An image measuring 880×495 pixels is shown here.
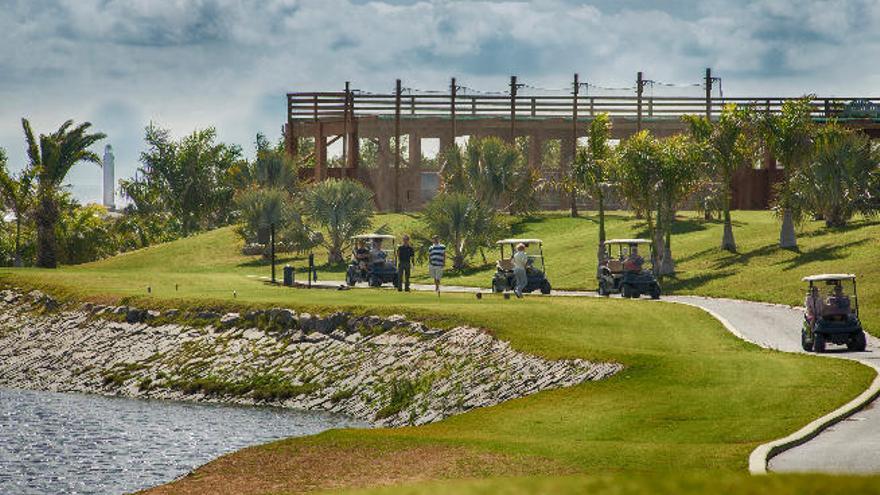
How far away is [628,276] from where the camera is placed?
50344mm

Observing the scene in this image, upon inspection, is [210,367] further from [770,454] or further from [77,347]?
[770,454]

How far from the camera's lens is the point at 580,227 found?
78.2 metres

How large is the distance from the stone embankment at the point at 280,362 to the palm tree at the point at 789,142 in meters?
22.8

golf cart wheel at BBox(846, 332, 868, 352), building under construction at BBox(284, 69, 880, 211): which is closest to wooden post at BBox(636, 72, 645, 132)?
building under construction at BBox(284, 69, 880, 211)

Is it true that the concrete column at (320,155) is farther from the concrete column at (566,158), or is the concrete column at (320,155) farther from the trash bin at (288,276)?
the trash bin at (288,276)

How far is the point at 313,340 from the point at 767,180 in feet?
146

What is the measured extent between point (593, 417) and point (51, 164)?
54.7m

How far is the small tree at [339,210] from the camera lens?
241ft

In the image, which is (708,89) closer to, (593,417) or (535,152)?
(535,152)

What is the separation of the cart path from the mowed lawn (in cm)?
69

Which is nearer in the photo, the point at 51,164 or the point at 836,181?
the point at 836,181

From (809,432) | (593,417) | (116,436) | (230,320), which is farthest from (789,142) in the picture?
(809,432)

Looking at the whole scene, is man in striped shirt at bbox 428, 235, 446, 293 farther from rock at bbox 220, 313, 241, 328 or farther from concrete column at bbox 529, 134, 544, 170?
concrete column at bbox 529, 134, 544, 170

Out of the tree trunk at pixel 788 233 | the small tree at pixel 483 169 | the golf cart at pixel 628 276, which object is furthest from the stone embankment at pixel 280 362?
the small tree at pixel 483 169
